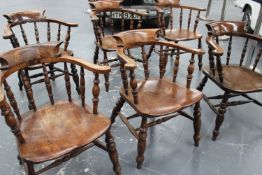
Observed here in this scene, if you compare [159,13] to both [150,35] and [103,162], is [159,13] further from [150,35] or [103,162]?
[103,162]

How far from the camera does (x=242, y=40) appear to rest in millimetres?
Result: 4055

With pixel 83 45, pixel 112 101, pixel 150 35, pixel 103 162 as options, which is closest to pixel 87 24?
pixel 83 45

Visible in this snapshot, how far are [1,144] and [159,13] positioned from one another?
1.89 meters

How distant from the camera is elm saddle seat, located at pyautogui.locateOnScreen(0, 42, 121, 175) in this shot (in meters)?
1.22

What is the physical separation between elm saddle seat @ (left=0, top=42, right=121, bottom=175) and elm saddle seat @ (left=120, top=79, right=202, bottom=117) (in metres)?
0.26

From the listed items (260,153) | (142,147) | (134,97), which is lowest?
(260,153)

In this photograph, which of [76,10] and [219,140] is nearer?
[219,140]

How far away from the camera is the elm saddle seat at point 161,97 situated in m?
1.55

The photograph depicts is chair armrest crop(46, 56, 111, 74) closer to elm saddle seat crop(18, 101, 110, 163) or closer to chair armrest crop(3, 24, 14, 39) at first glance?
elm saddle seat crop(18, 101, 110, 163)

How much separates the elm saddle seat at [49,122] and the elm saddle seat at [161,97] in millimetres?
261

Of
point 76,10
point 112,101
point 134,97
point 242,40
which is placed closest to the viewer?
point 134,97

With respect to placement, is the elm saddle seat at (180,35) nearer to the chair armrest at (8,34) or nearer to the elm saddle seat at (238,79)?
the elm saddle seat at (238,79)

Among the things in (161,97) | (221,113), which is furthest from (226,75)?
(161,97)

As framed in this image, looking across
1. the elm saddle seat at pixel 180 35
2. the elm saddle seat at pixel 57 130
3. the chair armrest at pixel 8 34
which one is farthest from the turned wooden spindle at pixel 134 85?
the elm saddle seat at pixel 180 35
